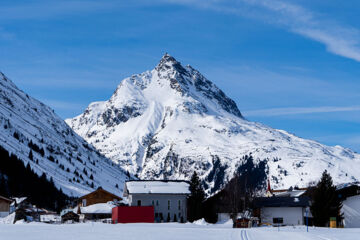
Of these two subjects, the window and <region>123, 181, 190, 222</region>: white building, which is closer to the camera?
the window

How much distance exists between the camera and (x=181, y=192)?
4348 inches

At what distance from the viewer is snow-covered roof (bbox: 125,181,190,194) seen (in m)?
109

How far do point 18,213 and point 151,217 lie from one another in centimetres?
3467

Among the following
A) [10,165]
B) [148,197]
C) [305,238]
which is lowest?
[305,238]

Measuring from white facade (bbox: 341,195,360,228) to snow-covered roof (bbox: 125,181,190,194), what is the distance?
30.9m

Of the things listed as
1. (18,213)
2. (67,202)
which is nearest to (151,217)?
(18,213)

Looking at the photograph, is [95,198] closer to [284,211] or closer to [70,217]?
[70,217]

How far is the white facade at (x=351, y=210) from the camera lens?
91000mm

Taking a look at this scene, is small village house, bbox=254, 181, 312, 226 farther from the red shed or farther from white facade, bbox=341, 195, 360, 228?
the red shed

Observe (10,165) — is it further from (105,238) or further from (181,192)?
(105,238)

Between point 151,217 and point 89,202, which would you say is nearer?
point 151,217

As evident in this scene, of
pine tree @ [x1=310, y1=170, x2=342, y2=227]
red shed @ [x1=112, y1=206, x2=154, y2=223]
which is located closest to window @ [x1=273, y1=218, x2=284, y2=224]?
pine tree @ [x1=310, y1=170, x2=342, y2=227]

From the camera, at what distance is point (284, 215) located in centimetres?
10069

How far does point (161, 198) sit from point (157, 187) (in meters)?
2.57
